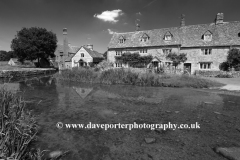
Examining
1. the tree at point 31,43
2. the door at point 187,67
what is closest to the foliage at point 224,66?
the door at point 187,67

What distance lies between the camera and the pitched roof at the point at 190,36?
24406mm

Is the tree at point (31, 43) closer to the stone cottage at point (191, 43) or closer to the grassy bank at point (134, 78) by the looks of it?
the stone cottage at point (191, 43)

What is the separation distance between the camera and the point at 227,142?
3986 millimetres

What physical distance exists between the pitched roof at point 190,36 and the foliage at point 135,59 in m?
2.49

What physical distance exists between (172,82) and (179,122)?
943cm

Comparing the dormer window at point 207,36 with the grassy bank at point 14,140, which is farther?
the dormer window at point 207,36

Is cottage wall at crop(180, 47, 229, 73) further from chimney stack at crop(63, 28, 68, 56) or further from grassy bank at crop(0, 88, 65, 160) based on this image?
chimney stack at crop(63, 28, 68, 56)

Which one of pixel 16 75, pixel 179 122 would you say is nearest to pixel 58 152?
pixel 179 122

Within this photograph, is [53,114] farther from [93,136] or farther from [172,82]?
[172,82]

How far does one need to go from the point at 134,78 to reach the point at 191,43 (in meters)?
17.2

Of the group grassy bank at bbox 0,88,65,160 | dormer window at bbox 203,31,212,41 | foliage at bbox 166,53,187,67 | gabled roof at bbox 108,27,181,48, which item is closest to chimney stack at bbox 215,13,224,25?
dormer window at bbox 203,31,212,41

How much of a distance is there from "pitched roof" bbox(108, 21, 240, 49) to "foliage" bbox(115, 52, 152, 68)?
249 cm

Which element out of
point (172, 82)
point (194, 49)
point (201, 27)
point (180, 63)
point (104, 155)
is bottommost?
point (104, 155)

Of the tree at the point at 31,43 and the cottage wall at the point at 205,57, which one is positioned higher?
the tree at the point at 31,43
